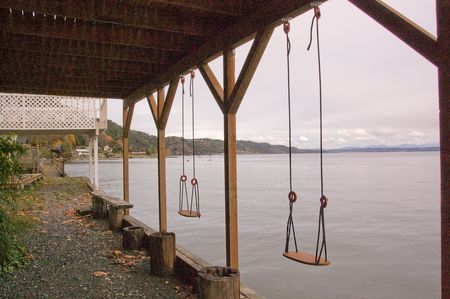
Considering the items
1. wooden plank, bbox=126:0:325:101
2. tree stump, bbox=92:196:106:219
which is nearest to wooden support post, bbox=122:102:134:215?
tree stump, bbox=92:196:106:219

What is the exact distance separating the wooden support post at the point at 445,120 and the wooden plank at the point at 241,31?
1312mm

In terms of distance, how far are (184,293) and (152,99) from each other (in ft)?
13.7

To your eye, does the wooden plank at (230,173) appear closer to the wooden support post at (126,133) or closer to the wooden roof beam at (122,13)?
the wooden roof beam at (122,13)

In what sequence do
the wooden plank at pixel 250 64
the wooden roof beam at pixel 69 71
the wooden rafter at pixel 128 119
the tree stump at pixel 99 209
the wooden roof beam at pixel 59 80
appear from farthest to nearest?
the tree stump at pixel 99 209 < the wooden rafter at pixel 128 119 < the wooden roof beam at pixel 59 80 < the wooden roof beam at pixel 69 71 < the wooden plank at pixel 250 64

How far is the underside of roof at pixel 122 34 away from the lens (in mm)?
3949

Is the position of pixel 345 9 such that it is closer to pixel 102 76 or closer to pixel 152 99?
pixel 152 99

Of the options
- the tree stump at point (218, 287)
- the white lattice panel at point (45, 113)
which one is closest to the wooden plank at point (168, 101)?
the tree stump at point (218, 287)

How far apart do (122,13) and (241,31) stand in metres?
1.31

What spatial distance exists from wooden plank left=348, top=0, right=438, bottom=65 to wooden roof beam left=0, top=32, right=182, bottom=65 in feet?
11.9

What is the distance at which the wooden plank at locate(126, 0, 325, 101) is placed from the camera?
3424 millimetres

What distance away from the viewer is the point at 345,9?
4906mm

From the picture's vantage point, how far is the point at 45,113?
15719 mm

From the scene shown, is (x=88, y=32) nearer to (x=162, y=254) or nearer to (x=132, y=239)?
(x=162, y=254)

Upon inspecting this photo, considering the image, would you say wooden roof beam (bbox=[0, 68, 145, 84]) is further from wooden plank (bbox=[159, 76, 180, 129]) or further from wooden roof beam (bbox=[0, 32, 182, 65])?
wooden roof beam (bbox=[0, 32, 182, 65])
